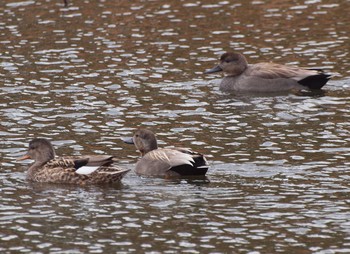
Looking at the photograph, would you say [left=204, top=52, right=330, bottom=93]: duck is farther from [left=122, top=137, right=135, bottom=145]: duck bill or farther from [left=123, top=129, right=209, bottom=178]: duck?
[left=123, top=129, right=209, bottom=178]: duck

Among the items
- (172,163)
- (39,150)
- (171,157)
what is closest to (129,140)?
(171,157)

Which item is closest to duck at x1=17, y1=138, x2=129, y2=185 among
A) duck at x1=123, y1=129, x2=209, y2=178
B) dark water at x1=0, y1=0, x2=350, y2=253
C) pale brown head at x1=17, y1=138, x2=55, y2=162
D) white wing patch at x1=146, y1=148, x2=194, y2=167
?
pale brown head at x1=17, y1=138, x2=55, y2=162

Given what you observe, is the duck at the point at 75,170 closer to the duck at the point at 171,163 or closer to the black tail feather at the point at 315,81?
the duck at the point at 171,163

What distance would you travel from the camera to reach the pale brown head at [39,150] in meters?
16.2

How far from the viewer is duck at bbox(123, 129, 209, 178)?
15.6 metres

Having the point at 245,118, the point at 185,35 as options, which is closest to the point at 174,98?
the point at 245,118

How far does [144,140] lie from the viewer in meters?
16.8

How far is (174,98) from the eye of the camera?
67.6 feet

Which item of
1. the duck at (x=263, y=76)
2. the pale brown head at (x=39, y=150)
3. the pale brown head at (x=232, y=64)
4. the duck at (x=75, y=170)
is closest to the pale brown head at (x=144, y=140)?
the duck at (x=75, y=170)

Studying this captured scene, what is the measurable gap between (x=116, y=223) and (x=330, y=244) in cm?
260

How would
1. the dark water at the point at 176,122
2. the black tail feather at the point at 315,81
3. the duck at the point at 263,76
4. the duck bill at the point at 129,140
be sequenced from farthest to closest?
the duck at the point at 263,76 → the black tail feather at the point at 315,81 → the duck bill at the point at 129,140 → the dark water at the point at 176,122

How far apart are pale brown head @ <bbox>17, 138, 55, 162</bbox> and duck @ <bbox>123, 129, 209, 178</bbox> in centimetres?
131

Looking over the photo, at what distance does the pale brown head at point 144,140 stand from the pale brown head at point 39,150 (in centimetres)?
138

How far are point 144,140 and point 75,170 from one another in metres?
1.51
